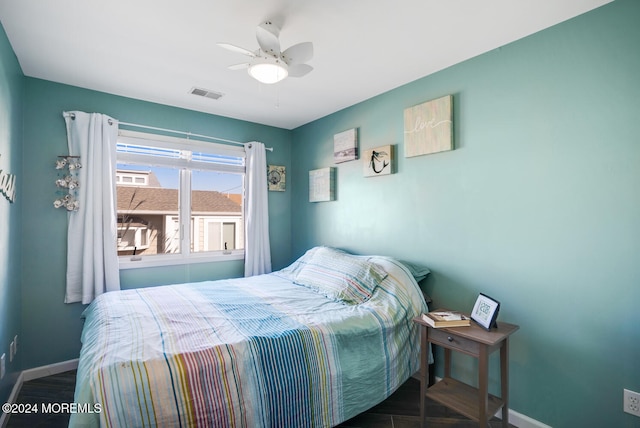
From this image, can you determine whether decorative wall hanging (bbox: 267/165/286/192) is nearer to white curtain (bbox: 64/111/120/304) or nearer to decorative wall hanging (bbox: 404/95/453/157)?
white curtain (bbox: 64/111/120/304)

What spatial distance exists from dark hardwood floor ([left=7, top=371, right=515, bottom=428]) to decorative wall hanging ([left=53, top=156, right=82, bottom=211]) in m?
1.43

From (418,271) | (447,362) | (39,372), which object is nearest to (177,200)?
(39,372)

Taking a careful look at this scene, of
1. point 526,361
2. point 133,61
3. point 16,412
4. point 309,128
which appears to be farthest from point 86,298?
point 526,361

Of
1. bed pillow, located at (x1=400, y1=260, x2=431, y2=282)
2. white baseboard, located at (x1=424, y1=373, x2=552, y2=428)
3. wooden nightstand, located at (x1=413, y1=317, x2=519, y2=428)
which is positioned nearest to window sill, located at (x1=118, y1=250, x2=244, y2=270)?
bed pillow, located at (x1=400, y1=260, x2=431, y2=282)

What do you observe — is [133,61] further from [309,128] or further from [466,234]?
[466,234]

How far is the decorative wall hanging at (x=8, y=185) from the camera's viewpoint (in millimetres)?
1959

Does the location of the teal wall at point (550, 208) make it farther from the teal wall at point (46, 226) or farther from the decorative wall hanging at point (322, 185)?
the teal wall at point (46, 226)

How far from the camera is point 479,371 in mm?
1697

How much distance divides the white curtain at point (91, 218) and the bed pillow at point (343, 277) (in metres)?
1.73

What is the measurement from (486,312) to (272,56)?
1.95 m

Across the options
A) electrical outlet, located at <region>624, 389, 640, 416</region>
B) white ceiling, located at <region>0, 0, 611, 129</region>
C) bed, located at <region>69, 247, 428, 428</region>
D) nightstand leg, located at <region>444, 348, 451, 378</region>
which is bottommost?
nightstand leg, located at <region>444, 348, 451, 378</region>

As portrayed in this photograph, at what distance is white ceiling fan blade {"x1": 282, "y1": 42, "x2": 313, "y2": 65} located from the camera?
1.80m

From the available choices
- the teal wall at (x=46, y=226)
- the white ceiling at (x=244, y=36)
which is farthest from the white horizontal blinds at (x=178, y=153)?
the white ceiling at (x=244, y=36)

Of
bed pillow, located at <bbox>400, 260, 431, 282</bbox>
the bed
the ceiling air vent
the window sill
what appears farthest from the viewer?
Result: the window sill
